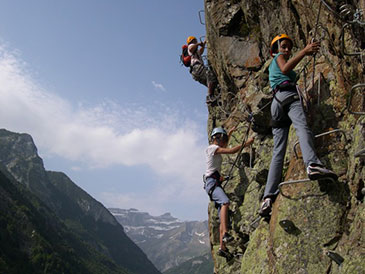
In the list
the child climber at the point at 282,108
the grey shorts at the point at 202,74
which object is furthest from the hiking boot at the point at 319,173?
the grey shorts at the point at 202,74

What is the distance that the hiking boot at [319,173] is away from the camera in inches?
233

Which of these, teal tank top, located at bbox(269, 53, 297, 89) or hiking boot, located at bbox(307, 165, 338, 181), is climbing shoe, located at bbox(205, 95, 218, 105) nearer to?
teal tank top, located at bbox(269, 53, 297, 89)

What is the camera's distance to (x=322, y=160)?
262 inches

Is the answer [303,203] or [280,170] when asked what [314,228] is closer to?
[303,203]

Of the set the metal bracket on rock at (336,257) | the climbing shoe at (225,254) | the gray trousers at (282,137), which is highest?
A: the gray trousers at (282,137)

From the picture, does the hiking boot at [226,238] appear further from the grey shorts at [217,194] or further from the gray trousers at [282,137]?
the gray trousers at [282,137]

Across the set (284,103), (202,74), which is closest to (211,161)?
(284,103)

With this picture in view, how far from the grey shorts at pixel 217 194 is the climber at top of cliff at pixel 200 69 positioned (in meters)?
7.66

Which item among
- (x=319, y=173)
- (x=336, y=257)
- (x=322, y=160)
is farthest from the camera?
(x=322, y=160)

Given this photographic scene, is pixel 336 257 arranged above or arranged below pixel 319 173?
below

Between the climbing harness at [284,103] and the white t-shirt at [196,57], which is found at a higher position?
the white t-shirt at [196,57]

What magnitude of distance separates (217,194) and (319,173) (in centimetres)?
415

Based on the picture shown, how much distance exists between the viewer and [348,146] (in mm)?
6430

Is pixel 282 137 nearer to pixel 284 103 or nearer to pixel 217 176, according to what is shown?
pixel 284 103
